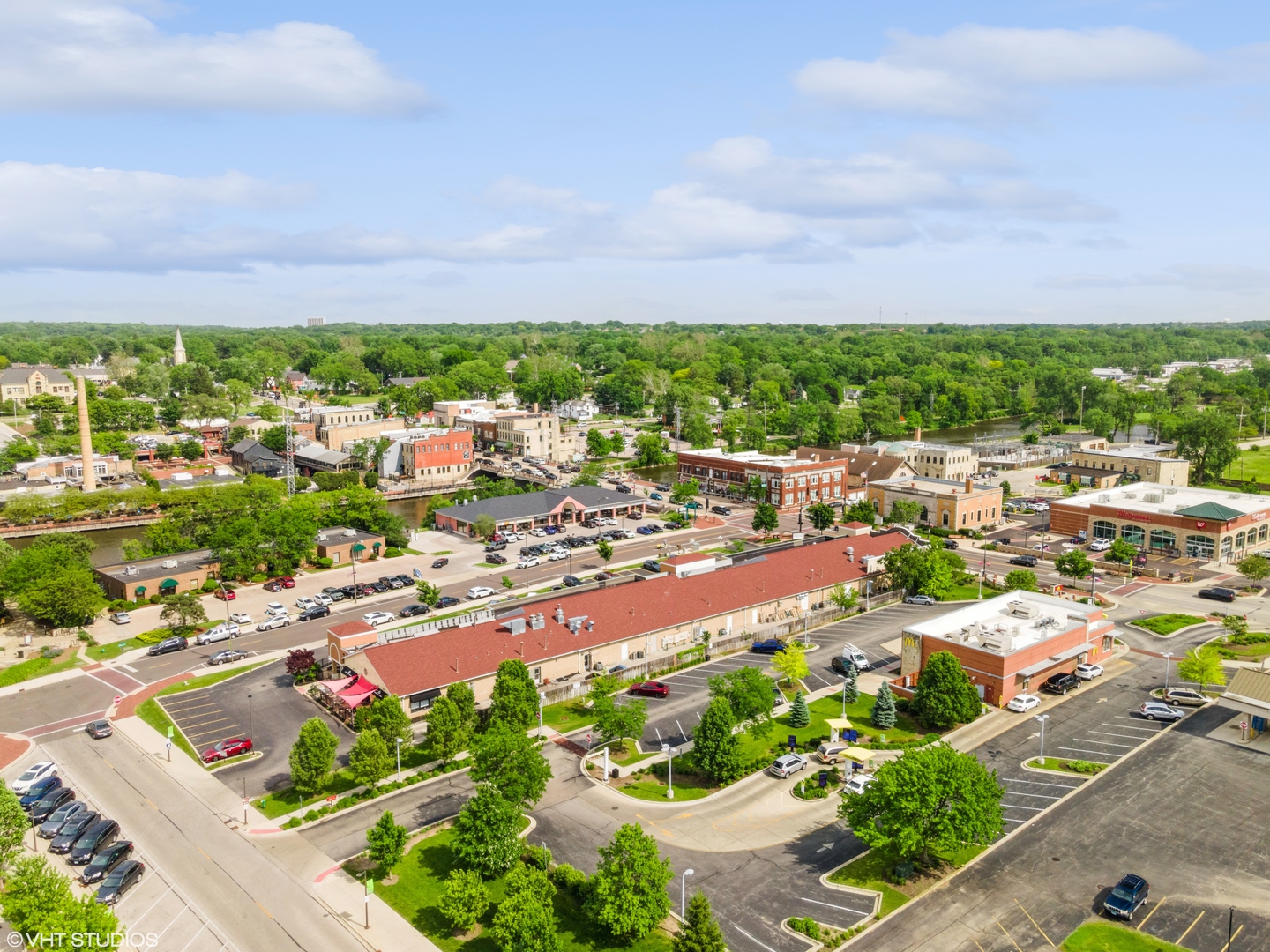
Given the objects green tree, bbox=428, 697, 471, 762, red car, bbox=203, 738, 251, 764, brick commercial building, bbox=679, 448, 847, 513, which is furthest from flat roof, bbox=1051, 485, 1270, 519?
red car, bbox=203, 738, 251, 764

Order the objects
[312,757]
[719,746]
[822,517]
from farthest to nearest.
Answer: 1. [822,517]
2. [719,746]
3. [312,757]

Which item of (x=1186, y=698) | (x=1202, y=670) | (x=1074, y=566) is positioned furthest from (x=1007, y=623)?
(x=1074, y=566)

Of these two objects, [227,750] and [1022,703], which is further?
[1022,703]

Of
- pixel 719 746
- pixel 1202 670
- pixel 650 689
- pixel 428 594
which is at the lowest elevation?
pixel 650 689

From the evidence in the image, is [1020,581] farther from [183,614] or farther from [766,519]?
[183,614]

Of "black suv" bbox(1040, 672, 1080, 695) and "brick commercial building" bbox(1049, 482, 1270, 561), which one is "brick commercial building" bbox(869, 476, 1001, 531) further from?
"black suv" bbox(1040, 672, 1080, 695)

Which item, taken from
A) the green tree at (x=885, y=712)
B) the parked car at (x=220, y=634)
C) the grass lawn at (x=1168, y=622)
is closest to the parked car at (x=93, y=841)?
the parked car at (x=220, y=634)
